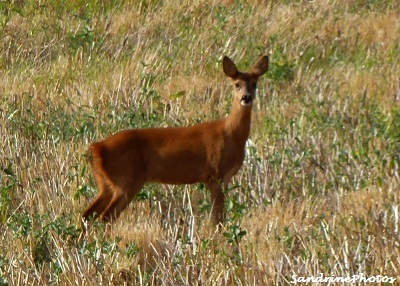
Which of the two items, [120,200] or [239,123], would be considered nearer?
[120,200]

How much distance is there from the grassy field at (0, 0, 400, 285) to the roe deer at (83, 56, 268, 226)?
0.17 meters

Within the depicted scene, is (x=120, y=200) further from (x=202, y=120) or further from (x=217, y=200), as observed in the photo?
(x=202, y=120)

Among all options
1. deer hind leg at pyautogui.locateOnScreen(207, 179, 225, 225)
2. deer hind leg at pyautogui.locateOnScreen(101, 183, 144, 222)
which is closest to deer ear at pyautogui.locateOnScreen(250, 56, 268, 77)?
deer hind leg at pyautogui.locateOnScreen(207, 179, 225, 225)

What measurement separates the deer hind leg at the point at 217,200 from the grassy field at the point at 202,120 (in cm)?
10

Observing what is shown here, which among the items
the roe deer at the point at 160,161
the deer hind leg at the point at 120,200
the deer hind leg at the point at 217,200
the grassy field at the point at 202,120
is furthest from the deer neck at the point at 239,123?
the deer hind leg at the point at 120,200

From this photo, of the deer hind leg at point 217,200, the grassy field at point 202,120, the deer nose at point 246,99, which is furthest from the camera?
the deer nose at point 246,99

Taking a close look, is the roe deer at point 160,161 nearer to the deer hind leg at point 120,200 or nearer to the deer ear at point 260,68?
the deer hind leg at point 120,200

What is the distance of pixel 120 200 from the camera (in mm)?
9359

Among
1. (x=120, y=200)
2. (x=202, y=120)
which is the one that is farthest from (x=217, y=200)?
(x=202, y=120)

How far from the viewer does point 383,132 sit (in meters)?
10.1

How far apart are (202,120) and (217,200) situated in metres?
2.29

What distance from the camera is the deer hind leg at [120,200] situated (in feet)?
30.6

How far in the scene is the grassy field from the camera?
7.67 m

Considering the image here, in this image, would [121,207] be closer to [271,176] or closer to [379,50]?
[271,176]
